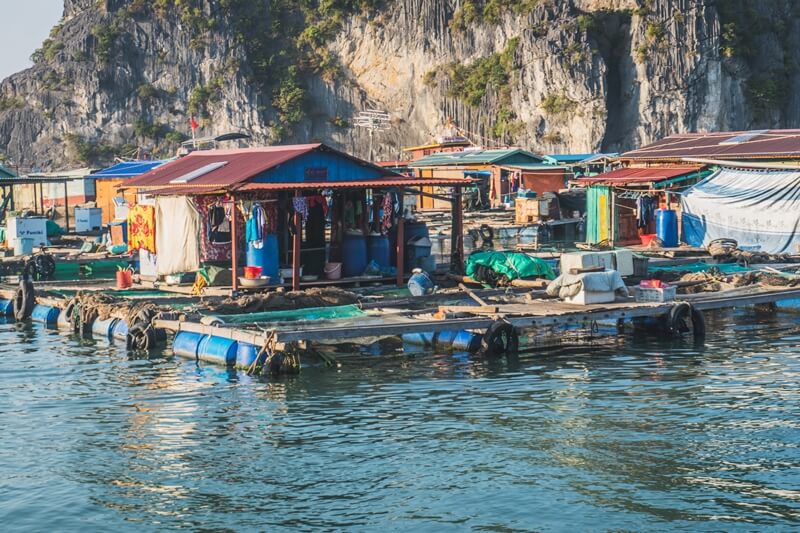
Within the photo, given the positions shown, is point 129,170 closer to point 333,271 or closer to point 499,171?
point 499,171

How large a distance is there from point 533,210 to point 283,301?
2327cm

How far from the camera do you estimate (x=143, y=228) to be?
98.7 ft

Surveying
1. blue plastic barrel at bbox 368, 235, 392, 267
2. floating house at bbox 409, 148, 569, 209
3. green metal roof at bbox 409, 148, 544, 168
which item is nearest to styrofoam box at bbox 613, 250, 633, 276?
blue plastic barrel at bbox 368, 235, 392, 267

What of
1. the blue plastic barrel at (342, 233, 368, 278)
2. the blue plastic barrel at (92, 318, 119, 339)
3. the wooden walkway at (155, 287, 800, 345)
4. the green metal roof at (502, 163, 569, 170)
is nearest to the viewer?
the wooden walkway at (155, 287, 800, 345)

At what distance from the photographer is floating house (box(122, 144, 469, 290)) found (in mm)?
26750

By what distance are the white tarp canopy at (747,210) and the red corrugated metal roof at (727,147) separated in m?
1.42

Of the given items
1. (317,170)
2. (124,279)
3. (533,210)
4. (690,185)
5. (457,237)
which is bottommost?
(124,279)

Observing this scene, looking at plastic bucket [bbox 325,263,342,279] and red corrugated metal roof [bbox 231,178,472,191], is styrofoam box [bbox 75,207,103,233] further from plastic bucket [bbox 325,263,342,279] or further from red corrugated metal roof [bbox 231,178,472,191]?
red corrugated metal roof [bbox 231,178,472,191]

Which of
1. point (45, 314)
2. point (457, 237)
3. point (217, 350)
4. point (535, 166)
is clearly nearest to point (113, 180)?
point (535, 166)

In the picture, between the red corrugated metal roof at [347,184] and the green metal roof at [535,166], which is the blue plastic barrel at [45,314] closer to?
the red corrugated metal roof at [347,184]

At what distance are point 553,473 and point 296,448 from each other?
3.57 m

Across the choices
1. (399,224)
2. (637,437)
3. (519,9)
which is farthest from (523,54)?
(637,437)

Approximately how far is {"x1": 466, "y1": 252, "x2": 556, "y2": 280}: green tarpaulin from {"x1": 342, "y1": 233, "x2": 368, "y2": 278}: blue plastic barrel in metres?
2.60

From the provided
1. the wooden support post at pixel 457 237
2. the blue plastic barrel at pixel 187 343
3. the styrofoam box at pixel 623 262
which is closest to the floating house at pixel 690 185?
the styrofoam box at pixel 623 262
